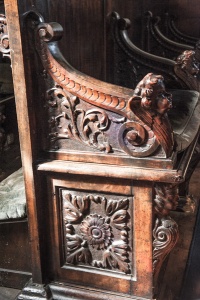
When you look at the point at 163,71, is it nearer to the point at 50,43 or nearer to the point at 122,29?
the point at 122,29

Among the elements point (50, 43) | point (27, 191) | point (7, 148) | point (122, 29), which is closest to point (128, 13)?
point (122, 29)

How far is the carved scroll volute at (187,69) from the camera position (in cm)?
222

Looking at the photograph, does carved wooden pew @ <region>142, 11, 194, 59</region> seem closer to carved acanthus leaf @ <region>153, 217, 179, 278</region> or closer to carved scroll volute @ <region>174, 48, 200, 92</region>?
carved scroll volute @ <region>174, 48, 200, 92</region>

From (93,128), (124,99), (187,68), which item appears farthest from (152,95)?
(187,68)

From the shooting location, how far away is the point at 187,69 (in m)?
2.24

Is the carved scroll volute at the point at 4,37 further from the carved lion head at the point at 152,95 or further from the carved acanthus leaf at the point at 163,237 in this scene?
the carved acanthus leaf at the point at 163,237

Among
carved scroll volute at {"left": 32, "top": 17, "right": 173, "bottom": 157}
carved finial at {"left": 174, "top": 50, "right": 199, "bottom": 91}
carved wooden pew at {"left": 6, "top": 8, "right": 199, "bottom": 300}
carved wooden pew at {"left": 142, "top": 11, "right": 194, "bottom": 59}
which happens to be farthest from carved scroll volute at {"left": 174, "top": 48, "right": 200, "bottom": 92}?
carved scroll volute at {"left": 32, "top": 17, "right": 173, "bottom": 157}

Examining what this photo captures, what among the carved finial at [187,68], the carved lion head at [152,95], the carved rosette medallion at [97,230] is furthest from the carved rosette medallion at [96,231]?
the carved finial at [187,68]

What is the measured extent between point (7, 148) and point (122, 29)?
2.96 feet

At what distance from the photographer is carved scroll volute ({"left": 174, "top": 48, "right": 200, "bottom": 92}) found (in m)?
2.22

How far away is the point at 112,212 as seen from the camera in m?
1.52

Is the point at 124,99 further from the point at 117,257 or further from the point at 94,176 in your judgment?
the point at 117,257

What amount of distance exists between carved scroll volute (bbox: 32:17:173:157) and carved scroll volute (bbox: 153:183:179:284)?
0.13 metres

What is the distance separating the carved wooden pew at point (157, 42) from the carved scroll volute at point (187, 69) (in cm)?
53
